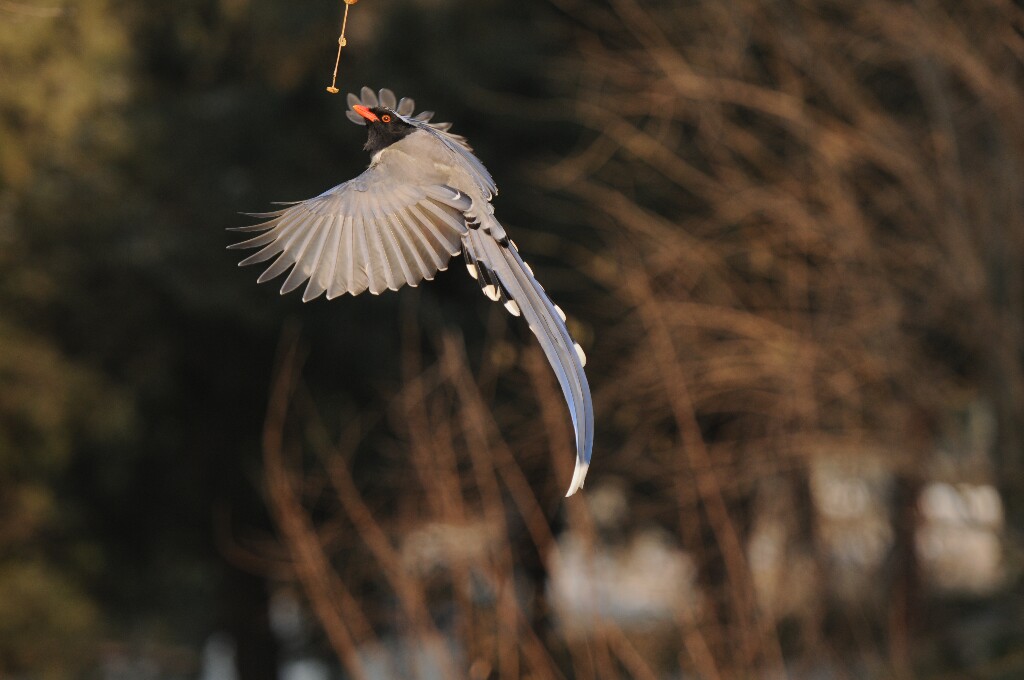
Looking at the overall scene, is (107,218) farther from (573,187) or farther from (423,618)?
(423,618)

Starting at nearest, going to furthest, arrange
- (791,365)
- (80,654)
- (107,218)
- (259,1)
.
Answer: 1. (791,365)
2. (259,1)
3. (107,218)
4. (80,654)

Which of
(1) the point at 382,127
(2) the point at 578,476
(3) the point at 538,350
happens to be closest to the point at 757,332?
(3) the point at 538,350

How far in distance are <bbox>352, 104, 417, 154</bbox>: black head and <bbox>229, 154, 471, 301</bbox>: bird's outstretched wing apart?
0.04 metres

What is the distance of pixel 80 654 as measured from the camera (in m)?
6.26

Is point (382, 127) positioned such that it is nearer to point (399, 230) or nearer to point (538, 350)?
point (399, 230)

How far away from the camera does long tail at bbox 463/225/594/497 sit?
1.01 meters

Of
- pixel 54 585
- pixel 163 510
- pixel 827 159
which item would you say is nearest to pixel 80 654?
pixel 54 585

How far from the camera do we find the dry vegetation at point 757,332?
3100 millimetres

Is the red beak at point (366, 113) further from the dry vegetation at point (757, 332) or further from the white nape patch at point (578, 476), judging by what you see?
the dry vegetation at point (757, 332)

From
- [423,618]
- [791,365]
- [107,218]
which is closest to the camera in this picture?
[423,618]

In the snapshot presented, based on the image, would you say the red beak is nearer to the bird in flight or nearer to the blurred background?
the bird in flight

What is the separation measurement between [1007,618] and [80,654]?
4652 millimetres

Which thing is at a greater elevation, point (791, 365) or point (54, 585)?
point (791, 365)

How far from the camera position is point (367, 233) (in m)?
1.16
